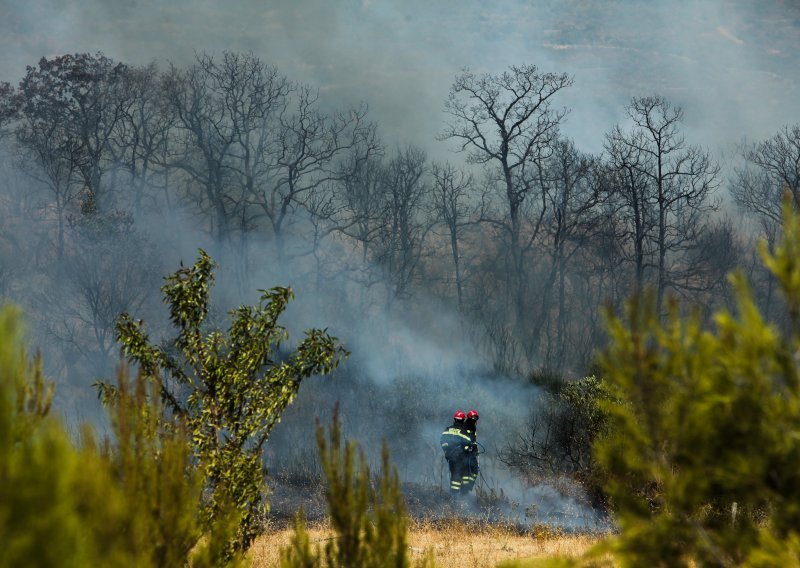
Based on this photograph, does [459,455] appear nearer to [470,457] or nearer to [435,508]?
[470,457]

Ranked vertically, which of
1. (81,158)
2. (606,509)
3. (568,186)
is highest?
(81,158)

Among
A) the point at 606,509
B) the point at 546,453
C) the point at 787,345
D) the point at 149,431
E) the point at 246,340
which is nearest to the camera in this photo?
the point at 787,345

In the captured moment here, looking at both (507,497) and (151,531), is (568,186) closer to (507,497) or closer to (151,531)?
(507,497)

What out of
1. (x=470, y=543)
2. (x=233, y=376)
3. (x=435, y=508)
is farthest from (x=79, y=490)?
(x=435, y=508)

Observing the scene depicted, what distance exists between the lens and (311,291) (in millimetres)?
50719

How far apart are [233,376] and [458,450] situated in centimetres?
800

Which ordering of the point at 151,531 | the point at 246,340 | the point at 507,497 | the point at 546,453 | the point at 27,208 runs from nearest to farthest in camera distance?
1. the point at 151,531
2. the point at 246,340
3. the point at 507,497
4. the point at 546,453
5. the point at 27,208

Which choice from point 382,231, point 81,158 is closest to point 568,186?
point 382,231

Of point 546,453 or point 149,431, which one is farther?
point 546,453

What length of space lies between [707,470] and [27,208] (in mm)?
50817

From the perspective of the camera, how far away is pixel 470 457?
15.1 m

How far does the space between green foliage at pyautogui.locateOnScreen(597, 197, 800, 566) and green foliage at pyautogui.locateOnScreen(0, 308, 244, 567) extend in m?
1.89

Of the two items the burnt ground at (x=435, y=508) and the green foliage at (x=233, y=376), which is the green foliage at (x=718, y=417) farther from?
the burnt ground at (x=435, y=508)

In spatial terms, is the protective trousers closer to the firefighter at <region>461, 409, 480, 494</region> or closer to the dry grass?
the firefighter at <region>461, 409, 480, 494</region>
